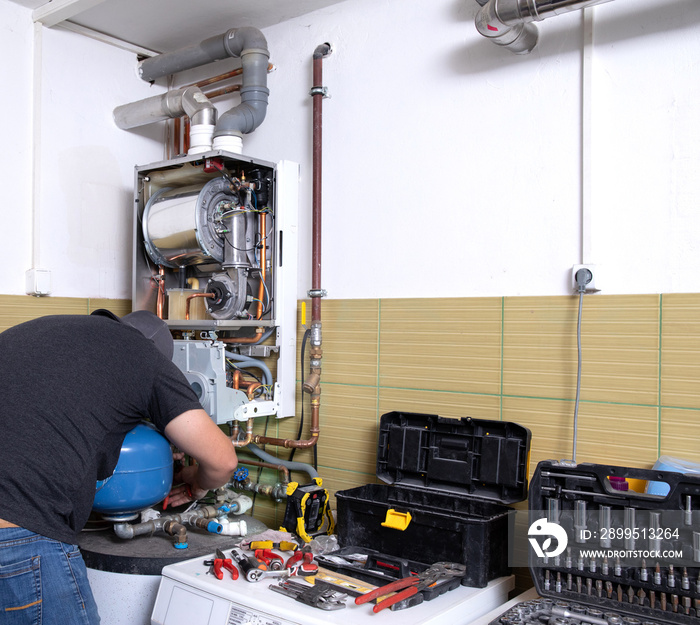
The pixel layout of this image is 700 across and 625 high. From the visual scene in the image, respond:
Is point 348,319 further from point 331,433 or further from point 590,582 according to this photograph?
point 590,582

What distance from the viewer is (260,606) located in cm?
157

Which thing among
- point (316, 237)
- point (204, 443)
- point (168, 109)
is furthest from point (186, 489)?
point (168, 109)

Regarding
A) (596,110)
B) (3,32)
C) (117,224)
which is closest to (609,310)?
(596,110)

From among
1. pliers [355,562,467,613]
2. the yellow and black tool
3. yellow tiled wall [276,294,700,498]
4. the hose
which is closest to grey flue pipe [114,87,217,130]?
yellow tiled wall [276,294,700,498]

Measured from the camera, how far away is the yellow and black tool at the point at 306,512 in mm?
2125

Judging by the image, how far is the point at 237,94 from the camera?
2891 mm

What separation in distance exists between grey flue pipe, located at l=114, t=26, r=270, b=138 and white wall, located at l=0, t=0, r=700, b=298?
0.50 feet

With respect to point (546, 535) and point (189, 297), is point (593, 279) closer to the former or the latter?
point (546, 535)

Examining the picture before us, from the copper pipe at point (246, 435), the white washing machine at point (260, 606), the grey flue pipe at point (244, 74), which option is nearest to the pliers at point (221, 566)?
the white washing machine at point (260, 606)

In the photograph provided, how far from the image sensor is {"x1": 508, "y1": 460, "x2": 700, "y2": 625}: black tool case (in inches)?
56.6

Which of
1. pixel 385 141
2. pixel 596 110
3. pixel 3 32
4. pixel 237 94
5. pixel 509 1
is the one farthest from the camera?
pixel 237 94

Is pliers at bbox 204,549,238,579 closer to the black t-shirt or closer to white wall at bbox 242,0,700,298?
the black t-shirt

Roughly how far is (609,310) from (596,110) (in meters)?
0.59

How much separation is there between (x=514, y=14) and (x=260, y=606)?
1.67 m
